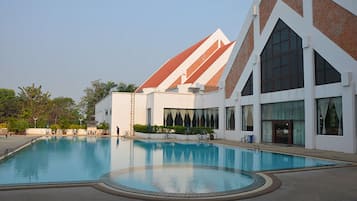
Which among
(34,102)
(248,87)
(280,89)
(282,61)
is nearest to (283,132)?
(280,89)

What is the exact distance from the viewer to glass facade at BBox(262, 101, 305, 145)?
62.0ft

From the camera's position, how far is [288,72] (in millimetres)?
19859

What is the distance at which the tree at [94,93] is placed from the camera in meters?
57.4

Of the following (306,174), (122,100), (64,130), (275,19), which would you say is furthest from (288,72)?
(64,130)

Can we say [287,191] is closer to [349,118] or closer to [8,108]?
[349,118]

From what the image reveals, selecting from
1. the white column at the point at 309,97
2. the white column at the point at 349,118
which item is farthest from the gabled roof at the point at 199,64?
the white column at the point at 349,118

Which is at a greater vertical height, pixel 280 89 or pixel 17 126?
pixel 280 89

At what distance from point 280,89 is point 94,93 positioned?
43694mm

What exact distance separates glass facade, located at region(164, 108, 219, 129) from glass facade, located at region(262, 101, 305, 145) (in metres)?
8.39

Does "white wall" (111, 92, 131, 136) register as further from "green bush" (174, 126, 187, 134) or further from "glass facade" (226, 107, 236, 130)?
"glass facade" (226, 107, 236, 130)

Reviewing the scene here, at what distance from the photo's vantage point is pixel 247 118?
24078 millimetres

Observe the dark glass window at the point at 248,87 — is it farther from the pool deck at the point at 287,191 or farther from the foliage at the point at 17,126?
the foliage at the point at 17,126

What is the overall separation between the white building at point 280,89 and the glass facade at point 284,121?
61 mm

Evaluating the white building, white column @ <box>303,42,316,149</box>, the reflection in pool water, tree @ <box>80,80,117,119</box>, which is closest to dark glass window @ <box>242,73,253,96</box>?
the white building
